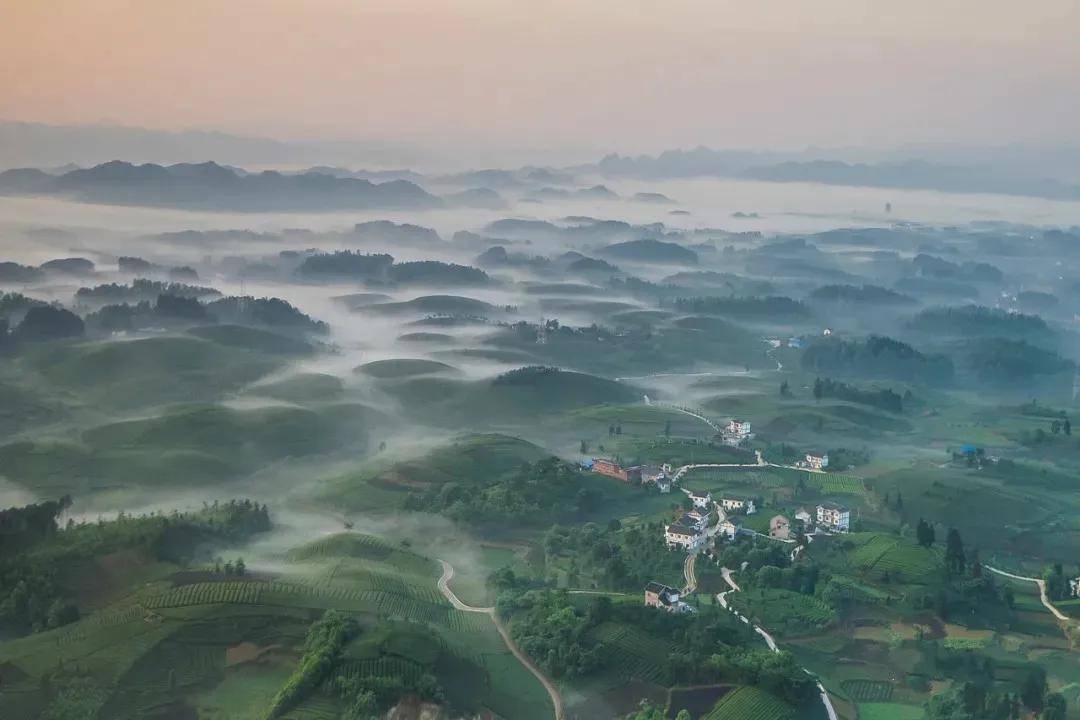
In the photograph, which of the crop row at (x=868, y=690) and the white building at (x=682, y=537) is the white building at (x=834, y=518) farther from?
the crop row at (x=868, y=690)

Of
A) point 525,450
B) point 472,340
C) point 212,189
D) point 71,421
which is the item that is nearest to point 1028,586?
point 525,450

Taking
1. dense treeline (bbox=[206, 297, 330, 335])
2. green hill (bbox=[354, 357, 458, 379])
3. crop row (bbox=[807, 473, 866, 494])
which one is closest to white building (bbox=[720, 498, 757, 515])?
crop row (bbox=[807, 473, 866, 494])

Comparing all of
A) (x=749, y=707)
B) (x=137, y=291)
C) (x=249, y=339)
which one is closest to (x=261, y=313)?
(x=249, y=339)

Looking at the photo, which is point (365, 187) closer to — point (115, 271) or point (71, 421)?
point (115, 271)

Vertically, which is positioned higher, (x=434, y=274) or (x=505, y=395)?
(x=434, y=274)

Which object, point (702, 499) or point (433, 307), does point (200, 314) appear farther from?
point (702, 499)

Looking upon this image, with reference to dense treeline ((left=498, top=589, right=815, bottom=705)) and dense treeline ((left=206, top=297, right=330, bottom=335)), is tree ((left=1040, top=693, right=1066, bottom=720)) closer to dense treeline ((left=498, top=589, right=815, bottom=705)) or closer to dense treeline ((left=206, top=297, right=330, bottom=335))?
dense treeline ((left=498, top=589, right=815, bottom=705))
